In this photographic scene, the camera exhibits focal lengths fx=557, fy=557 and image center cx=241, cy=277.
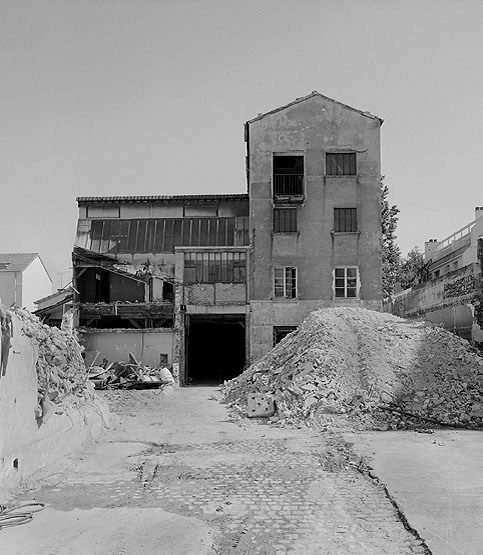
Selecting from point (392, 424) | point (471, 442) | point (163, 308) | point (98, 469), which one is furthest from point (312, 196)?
point (98, 469)

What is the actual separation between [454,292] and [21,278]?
34486mm

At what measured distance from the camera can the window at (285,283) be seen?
2694 centimetres

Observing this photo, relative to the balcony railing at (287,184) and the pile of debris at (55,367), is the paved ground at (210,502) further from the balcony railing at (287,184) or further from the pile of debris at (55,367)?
the balcony railing at (287,184)

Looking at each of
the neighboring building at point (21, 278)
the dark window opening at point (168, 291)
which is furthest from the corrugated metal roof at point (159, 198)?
the neighboring building at point (21, 278)

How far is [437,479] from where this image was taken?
8.97 m

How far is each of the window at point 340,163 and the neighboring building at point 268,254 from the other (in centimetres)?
5

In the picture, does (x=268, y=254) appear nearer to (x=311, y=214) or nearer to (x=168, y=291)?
(x=311, y=214)

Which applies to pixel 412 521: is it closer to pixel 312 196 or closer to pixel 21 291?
pixel 312 196

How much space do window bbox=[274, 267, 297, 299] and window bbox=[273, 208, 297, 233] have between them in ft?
6.46

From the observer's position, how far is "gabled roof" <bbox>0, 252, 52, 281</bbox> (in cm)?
4464

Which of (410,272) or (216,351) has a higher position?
(410,272)

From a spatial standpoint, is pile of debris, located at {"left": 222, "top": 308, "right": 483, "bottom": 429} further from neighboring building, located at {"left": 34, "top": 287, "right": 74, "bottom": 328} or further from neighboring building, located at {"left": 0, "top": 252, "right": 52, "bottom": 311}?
A: neighboring building, located at {"left": 0, "top": 252, "right": 52, "bottom": 311}

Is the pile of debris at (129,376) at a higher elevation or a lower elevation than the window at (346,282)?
lower

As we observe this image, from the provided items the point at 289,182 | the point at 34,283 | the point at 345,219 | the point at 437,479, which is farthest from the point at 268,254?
the point at 34,283
